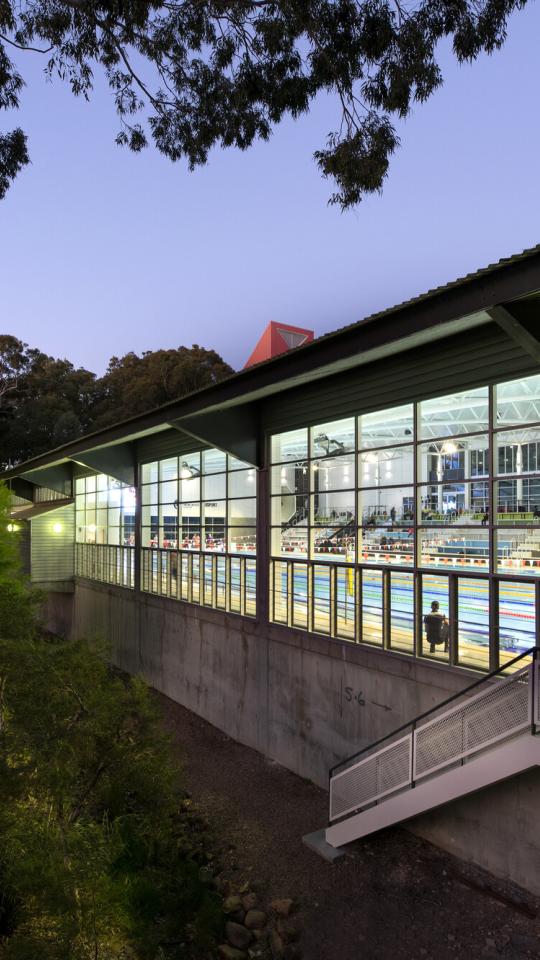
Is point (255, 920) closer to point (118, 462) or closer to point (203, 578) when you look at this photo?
point (203, 578)

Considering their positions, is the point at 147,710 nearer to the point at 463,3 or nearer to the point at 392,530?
the point at 392,530

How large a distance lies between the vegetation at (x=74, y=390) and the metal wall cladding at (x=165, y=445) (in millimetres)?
27026

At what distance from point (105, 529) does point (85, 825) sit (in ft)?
64.3

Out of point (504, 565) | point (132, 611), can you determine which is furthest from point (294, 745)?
point (132, 611)

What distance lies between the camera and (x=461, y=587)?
10.9 meters

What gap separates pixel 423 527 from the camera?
11.7 metres

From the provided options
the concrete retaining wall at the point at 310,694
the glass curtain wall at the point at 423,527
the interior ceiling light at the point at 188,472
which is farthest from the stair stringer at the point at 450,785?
the interior ceiling light at the point at 188,472

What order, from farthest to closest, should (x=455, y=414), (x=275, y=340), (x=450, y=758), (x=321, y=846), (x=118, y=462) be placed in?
(x=275, y=340)
(x=118, y=462)
(x=455, y=414)
(x=321, y=846)
(x=450, y=758)

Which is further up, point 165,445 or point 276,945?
point 165,445

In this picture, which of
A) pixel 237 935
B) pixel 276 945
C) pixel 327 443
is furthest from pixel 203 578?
pixel 276 945

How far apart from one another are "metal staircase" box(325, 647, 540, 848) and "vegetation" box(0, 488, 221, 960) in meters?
2.83

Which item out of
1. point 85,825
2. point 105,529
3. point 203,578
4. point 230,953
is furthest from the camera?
point 105,529

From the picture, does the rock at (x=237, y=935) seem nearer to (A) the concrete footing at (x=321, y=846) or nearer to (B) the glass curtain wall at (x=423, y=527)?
(A) the concrete footing at (x=321, y=846)

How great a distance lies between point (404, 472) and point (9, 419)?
→ 52.4m
